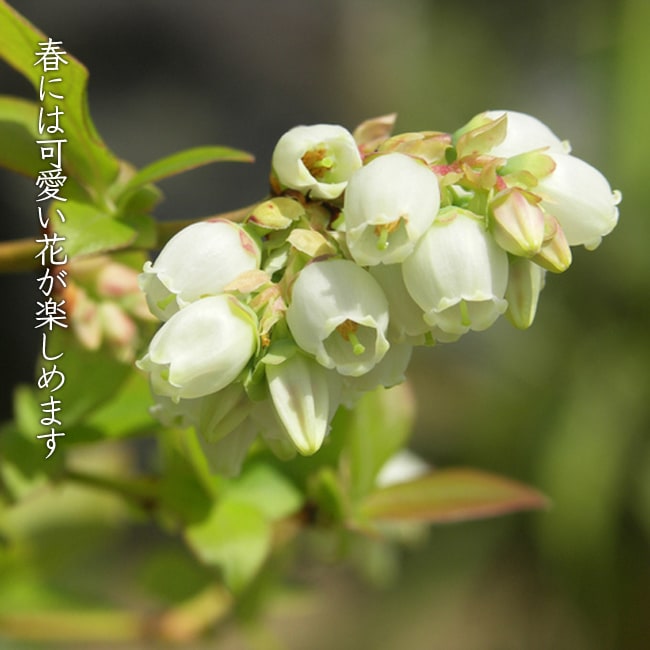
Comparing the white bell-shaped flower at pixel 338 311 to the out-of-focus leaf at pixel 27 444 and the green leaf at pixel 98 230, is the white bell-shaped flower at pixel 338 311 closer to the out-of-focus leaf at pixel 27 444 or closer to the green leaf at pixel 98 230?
the green leaf at pixel 98 230

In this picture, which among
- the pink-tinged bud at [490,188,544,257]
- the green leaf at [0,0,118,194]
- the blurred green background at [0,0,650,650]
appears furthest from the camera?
the blurred green background at [0,0,650,650]

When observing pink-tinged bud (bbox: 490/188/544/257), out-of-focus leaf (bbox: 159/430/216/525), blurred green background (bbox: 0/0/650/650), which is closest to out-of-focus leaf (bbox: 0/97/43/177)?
out-of-focus leaf (bbox: 159/430/216/525)

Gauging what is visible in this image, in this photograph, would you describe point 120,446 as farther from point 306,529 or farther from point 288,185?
point 288,185

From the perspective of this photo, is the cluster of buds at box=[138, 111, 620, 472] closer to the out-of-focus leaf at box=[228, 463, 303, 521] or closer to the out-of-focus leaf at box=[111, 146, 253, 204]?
the out-of-focus leaf at box=[111, 146, 253, 204]

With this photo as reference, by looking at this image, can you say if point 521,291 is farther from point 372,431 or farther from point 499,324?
point 499,324

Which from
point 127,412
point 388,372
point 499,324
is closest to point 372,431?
point 127,412

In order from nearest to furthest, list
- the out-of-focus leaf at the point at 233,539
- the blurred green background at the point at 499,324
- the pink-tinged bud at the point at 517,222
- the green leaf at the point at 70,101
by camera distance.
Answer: the pink-tinged bud at the point at 517,222, the green leaf at the point at 70,101, the out-of-focus leaf at the point at 233,539, the blurred green background at the point at 499,324

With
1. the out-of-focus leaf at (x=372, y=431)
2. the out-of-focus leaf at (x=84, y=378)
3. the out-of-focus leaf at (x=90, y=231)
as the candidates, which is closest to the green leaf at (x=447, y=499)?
the out-of-focus leaf at (x=372, y=431)
